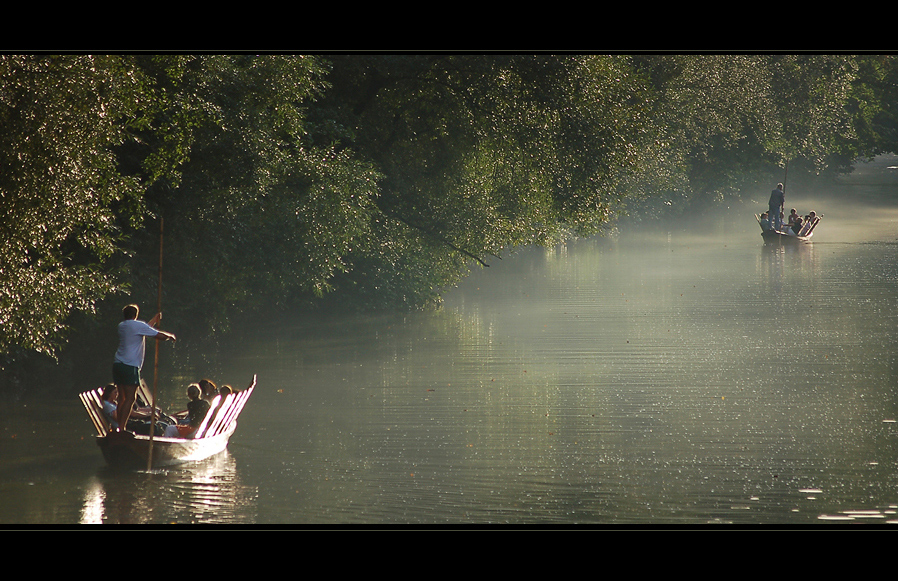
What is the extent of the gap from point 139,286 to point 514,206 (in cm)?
1233

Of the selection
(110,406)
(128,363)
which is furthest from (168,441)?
(110,406)

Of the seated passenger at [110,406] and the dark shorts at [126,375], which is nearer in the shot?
the dark shorts at [126,375]

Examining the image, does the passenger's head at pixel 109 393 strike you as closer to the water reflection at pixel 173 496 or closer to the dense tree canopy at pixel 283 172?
the water reflection at pixel 173 496

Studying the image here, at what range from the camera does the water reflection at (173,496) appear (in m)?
9.48

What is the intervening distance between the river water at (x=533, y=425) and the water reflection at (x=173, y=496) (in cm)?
3

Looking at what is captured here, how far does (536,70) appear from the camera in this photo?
22.9 meters

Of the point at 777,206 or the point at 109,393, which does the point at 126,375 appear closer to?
the point at 109,393

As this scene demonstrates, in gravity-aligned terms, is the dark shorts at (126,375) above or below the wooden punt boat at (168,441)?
above

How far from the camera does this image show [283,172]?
1891 cm

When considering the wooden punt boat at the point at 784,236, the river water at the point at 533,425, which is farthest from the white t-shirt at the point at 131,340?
the wooden punt boat at the point at 784,236

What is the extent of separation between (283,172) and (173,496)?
966 cm

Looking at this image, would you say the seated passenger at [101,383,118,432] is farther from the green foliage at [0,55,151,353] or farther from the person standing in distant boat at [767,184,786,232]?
the person standing in distant boat at [767,184,786,232]
